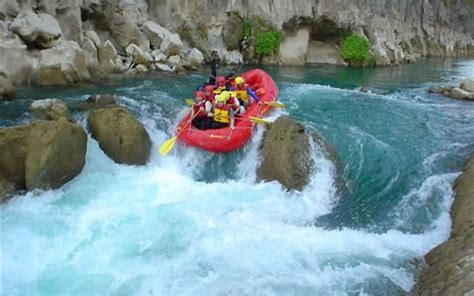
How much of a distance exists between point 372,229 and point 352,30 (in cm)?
1977

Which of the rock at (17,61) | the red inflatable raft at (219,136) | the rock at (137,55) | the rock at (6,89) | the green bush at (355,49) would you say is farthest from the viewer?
the green bush at (355,49)

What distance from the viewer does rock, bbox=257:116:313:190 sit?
28.3 feet

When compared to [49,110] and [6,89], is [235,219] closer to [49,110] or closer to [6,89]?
[49,110]

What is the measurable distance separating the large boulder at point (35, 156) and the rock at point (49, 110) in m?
1.95

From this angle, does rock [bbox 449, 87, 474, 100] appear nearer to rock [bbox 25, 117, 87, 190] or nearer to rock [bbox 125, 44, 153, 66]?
rock [bbox 125, 44, 153, 66]

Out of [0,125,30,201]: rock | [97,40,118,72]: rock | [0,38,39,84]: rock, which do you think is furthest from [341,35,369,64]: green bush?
[0,125,30,201]: rock

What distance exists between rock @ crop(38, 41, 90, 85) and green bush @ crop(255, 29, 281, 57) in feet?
35.6

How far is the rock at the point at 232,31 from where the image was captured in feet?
73.8

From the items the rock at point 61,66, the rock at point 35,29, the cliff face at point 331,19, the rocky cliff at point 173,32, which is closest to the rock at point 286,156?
the rock at point 61,66

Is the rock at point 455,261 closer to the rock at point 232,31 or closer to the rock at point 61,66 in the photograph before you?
the rock at point 61,66

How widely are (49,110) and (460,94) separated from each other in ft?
43.2

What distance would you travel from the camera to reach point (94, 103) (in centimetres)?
1140

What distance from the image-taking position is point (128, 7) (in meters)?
19.1

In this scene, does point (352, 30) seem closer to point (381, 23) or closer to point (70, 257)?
point (381, 23)
